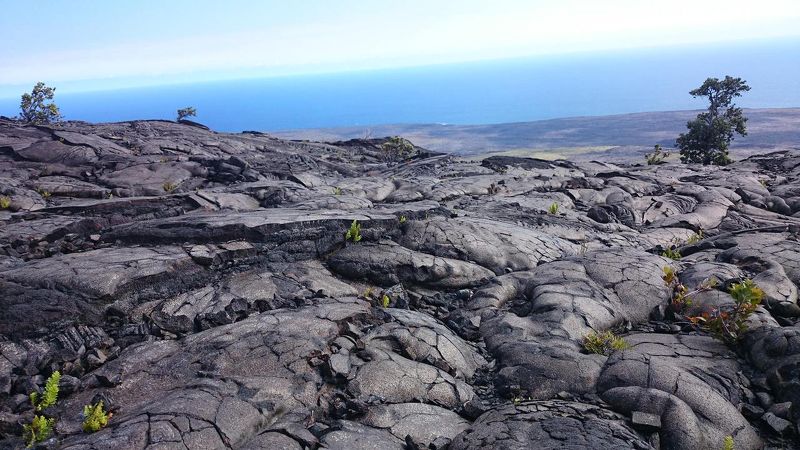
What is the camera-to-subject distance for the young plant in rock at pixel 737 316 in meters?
9.23

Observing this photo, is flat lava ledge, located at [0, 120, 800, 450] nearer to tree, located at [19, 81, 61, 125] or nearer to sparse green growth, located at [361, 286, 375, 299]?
sparse green growth, located at [361, 286, 375, 299]

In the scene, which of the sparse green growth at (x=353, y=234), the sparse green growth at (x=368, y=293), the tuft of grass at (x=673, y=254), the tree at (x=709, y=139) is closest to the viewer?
the sparse green growth at (x=368, y=293)

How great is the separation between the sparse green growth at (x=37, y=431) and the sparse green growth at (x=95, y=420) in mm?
488

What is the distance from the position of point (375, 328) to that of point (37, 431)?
223 inches

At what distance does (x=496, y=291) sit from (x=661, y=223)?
11947 millimetres

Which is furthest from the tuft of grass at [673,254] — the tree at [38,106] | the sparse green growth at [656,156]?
the tree at [38,106]

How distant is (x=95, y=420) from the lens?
663 cm

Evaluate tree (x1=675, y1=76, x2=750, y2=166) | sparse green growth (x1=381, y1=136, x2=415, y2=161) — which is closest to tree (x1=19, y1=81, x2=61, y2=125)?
sparse green growth (x1=381, y1=136, x2=415, y2=161)

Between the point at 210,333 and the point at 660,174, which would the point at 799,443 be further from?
the point at 660,174

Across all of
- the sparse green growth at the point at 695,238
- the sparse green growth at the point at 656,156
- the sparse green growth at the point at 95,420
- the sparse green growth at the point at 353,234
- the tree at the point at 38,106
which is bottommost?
the sparse green growth at the point at 695,238

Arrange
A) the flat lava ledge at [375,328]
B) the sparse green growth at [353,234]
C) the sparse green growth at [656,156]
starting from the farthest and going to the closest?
the sparse green growth at [656,156] → the sparse green growth at [353,234] → the flat lava ledge at [375,328]

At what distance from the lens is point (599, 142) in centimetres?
14050

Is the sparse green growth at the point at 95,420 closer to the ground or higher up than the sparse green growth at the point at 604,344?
higher up

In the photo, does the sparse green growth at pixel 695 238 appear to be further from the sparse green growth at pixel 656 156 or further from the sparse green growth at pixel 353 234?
the sparse green growth at pixel 656 156
